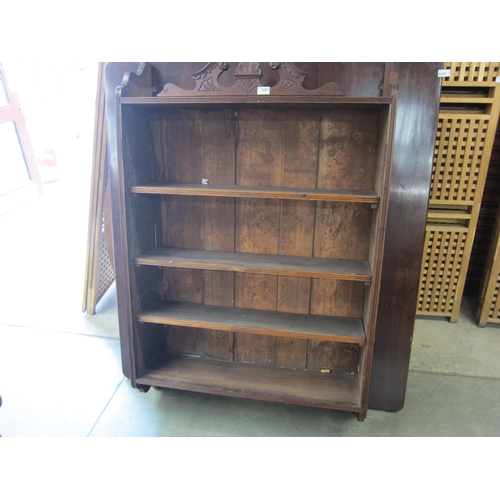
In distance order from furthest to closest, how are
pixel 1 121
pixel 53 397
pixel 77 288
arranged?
1. pixel 1 121
2. pixel 77 288
3. pixel 53 397

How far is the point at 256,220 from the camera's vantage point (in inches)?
73.8

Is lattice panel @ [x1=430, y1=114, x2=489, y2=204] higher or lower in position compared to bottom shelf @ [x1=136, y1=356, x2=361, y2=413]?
higher

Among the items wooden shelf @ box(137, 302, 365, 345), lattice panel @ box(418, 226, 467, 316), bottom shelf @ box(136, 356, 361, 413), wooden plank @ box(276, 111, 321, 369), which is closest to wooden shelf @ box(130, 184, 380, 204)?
wooden plank @ box(276, 111, 321, 369)

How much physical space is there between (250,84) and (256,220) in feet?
2.18

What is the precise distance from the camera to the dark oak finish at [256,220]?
1.57 m

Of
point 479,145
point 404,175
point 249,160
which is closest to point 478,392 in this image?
point 404,175

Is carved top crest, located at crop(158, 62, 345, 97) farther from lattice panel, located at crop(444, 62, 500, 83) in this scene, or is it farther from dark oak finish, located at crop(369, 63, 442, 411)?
lattice panel, located at crop(444, 62, 500, 83)

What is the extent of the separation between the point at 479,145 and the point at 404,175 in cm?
138

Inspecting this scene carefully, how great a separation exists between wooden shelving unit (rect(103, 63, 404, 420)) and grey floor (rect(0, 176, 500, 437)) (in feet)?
0.62

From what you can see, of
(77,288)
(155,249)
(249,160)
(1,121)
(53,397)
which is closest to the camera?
(249,160)

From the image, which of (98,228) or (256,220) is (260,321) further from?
(98,228)

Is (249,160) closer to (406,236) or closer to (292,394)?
(406,236)

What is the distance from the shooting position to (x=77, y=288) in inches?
136

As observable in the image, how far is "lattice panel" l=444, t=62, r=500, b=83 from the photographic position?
2.46 metres
